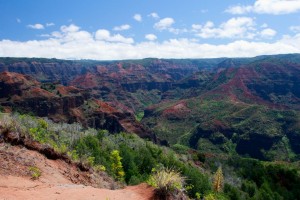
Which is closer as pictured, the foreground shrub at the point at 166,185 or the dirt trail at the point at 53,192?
the dirt trail at the point at 53,192

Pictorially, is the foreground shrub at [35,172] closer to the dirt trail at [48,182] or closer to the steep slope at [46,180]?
the steep slope at [46,180]

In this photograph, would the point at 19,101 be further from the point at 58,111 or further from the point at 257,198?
the point at 257,198

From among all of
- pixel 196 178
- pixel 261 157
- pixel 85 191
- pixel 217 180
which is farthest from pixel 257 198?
pixel 261 157

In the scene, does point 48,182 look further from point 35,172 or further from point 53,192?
point 53,192

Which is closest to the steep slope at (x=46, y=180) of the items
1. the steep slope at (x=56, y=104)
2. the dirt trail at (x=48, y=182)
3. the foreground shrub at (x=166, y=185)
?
the dirt trail at (x=48, y=182)

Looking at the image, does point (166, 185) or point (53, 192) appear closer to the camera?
point (53, 192)

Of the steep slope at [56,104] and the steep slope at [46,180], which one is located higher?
the steep slope at [46,180]

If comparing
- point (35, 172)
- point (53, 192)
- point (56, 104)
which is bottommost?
point (56, 104)

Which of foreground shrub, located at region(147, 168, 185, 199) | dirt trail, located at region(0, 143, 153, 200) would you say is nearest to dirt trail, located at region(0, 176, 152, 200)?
dirt trail, located at region(0, 143, 153, 200)

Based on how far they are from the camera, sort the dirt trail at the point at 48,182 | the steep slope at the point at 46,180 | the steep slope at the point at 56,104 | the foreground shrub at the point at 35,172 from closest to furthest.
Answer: the dirt trail at the point at 48,182 < the steep slope at the point at 46,180 < the foreground shrub at the point at 35,172 < the steep slope at the point at 56,104

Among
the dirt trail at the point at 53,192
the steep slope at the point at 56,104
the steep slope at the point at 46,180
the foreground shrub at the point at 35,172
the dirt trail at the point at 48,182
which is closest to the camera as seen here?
the dirt trail at the point at 53,192

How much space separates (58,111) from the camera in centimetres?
13600

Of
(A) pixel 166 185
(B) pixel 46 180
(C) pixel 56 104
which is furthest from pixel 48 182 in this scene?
(C) pixel 56 104

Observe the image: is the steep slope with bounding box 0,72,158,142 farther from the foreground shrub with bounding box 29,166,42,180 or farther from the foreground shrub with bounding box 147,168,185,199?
the foreground shrub with bounding box 147,168,185,199
